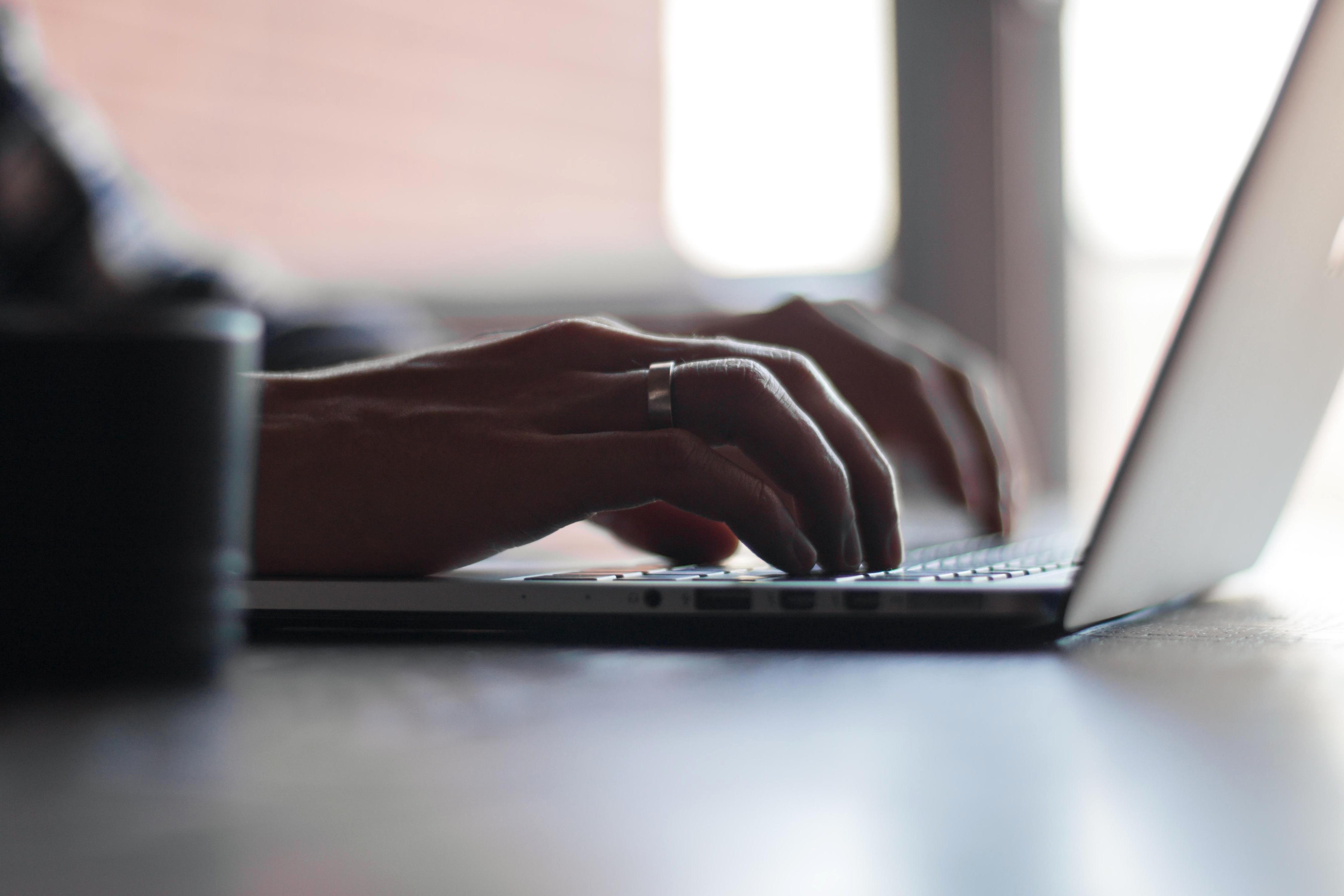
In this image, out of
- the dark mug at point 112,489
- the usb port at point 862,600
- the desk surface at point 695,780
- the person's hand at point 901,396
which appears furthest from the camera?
the person's hand at point 901,396

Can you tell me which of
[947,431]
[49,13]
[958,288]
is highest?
[49,13]

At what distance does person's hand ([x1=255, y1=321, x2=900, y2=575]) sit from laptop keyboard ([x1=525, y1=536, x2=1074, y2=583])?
28mm

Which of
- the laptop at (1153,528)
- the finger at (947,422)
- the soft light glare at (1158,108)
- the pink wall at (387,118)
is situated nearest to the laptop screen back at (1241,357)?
the laptop at (1153,528)

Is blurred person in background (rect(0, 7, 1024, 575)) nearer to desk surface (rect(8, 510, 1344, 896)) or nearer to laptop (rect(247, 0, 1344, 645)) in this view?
laptop (rect(247, 0, 1344, 645))

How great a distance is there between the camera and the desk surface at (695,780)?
0.18 meters

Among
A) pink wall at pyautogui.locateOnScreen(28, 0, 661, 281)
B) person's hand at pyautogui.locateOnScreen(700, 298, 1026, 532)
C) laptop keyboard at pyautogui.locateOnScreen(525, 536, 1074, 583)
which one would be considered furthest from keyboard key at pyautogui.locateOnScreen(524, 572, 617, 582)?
pink wall at pyautogui.locateOnScreen(28, 0, 661, 281)

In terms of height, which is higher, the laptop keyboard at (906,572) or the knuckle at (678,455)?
the knuckle at (678,455)

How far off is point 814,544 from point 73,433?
36 centimetres

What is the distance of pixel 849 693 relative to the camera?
339mm

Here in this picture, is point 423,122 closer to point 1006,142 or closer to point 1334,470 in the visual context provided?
point 1006,142

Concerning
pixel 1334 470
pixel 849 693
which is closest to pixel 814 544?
pixel 849 693

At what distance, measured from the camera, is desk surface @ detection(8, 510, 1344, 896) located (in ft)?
0.59

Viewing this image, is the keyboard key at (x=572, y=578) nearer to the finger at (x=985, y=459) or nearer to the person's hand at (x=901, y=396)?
the person's hand at (x=901, y=396)

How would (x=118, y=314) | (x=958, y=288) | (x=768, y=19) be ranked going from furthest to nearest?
(x=768, y=19) < (x=958, y=288) < (x=118, y=314)
